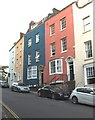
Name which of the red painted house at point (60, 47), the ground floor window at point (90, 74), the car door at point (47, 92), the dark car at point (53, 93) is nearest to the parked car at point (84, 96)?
the dark car at point (53, 93)

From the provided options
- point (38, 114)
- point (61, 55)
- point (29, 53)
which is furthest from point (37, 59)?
point (38, 114)

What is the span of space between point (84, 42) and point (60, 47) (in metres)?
5.22

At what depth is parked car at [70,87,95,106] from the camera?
2154 centimetres

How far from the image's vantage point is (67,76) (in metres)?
33.6

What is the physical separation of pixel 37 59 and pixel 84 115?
26.3m

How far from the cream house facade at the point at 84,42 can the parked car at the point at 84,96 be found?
6483 millimetres

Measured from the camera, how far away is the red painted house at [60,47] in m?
33.8

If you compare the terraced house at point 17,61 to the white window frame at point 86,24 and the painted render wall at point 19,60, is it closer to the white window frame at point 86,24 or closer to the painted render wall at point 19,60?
the painted render wall at point 19,60

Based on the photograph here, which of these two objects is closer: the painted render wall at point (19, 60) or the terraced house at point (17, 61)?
the painted render wall at point (19, 60)

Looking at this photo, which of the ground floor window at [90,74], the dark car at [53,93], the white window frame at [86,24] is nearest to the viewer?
the dark car at [53,93]

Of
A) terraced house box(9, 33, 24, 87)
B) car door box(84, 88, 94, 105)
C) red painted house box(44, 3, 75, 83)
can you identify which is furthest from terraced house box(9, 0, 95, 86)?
car door box(84, 88, 94, 105)

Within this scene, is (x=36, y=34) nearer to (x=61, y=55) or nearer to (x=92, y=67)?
(x=61, y=55)

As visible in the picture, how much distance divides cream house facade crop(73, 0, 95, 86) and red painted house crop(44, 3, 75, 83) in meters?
0.91

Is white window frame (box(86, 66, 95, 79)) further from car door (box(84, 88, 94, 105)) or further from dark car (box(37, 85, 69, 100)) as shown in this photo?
car door (box(84, 88, 94, 105))
